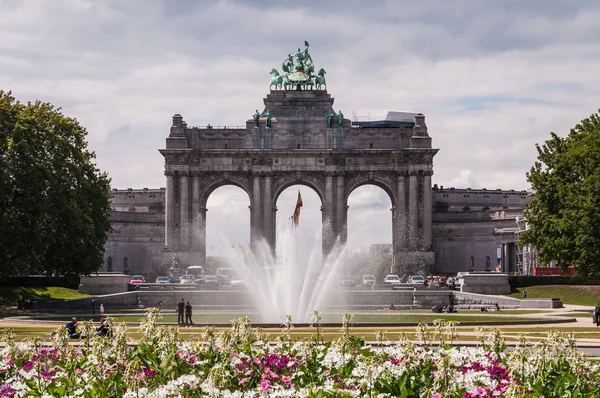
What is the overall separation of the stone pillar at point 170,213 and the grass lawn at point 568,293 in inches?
1909

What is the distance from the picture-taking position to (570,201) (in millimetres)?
68938

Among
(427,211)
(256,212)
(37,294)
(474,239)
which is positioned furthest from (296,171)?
(37,294)

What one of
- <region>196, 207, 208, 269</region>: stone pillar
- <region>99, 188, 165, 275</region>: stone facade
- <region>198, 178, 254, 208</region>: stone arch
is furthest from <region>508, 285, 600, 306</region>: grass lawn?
<region>99, 188, 165, 275</region>: stone facade

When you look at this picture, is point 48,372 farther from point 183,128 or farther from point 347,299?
point 183,128

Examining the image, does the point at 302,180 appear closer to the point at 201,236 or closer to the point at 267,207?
the point at 267,207

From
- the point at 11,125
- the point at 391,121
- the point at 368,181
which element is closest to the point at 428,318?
the point at 11,125

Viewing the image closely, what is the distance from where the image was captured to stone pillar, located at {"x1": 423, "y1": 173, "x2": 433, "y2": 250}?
396ft

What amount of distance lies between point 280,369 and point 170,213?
4165 inches

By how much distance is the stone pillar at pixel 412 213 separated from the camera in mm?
120500

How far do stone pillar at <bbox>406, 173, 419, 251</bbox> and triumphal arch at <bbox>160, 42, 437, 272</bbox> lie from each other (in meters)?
0.12

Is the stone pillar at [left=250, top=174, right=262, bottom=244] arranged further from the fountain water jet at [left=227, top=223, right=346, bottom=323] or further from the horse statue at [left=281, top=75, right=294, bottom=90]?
the fountain water jet at [left=227, top=223, right=346, bottom=323]

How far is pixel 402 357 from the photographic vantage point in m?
16.8

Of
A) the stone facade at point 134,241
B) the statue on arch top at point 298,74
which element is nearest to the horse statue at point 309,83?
the statue on arch top at point 298,74

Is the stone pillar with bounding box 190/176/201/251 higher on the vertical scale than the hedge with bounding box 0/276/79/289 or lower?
higher
